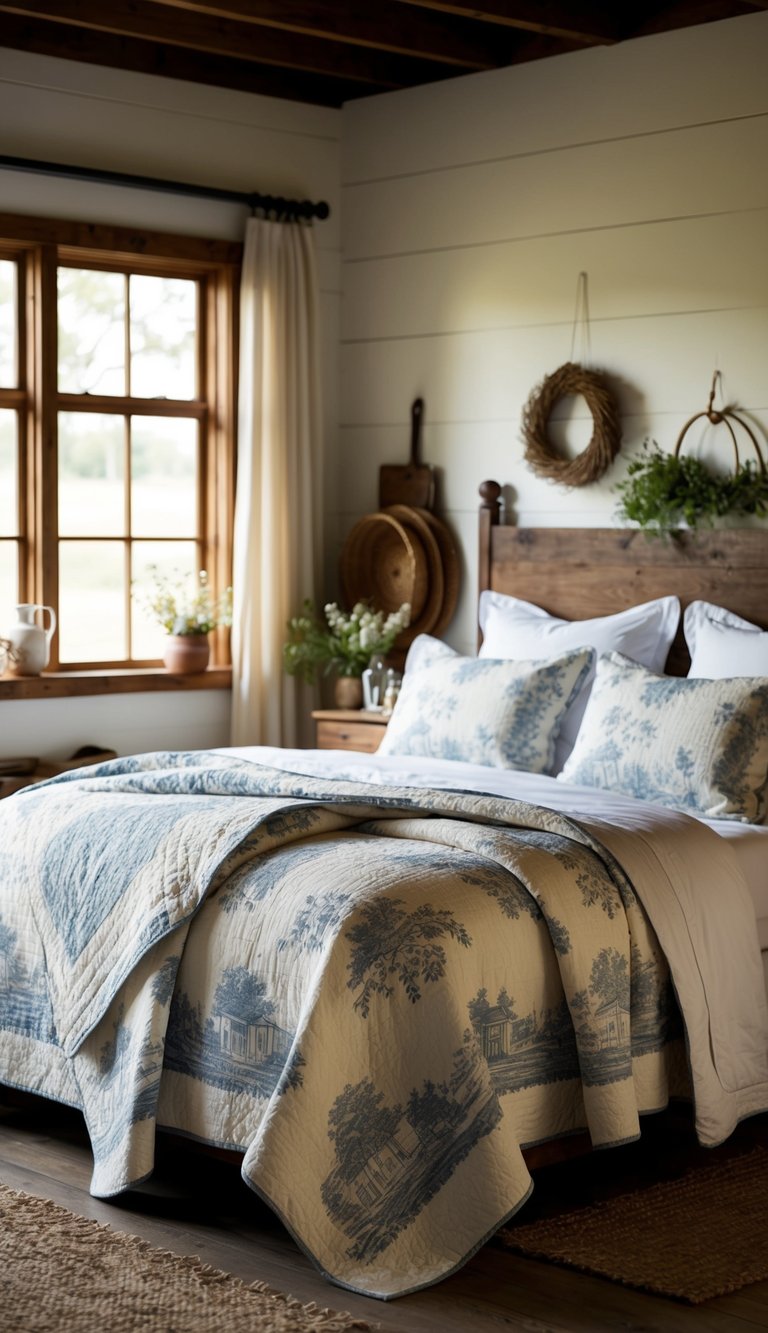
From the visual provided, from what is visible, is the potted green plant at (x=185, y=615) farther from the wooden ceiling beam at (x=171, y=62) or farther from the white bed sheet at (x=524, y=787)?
the wooden ceiling beam at (x=171, y=62)

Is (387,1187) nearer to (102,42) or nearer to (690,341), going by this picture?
(690,341)

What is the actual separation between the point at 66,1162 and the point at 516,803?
4.03ft

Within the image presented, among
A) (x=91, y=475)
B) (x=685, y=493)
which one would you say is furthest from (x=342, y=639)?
(x=685, y=493)

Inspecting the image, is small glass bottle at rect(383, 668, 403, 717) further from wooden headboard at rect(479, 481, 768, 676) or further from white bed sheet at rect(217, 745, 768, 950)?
white bed sheet at rect(217, 745, 768, 950)

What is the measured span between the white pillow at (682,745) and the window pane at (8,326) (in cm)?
234

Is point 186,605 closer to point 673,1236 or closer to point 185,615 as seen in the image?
point 185,615

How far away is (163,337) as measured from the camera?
6.05 m

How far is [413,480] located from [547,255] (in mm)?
946

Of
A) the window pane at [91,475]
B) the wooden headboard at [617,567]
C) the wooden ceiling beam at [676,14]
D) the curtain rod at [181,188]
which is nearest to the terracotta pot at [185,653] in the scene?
the window pane at [91,475]

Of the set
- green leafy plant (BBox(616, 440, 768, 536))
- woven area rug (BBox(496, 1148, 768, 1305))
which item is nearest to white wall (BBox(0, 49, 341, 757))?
green leafy plant (BBox(616, 440, 768, 536))

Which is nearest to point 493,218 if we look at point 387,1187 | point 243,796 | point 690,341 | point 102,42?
point 690,341

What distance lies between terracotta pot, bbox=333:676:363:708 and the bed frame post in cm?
46

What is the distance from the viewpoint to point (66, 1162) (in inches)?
144

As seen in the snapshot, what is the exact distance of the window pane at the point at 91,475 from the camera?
19.1 feet
